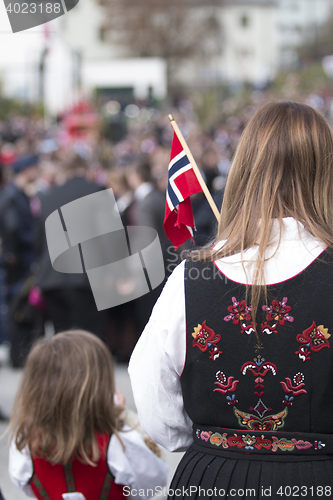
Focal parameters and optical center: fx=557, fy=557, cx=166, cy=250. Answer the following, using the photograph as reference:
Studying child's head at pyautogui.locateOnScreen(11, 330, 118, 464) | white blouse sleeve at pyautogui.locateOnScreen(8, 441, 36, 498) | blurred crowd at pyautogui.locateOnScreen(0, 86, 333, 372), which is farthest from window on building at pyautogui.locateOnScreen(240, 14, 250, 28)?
white blouse sleeve at pyautogui.locateOnScreen(8, 441, 36, 498)

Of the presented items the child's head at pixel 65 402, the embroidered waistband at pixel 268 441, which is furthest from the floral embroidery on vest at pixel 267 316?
the child's head at pixel 65 402

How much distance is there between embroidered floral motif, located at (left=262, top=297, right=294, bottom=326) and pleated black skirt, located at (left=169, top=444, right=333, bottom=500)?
1.20ft

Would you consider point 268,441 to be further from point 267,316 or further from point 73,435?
point 73,435

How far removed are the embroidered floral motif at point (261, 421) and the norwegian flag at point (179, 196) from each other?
0.75 meters

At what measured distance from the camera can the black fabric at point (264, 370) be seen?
1.40 metres

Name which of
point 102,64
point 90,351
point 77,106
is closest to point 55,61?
point 77,106

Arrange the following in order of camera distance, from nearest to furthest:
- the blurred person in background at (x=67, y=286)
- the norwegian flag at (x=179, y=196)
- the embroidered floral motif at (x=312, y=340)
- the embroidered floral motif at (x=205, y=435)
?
1. the embroidered floral motif at (x=312, y=340)
2. the embroidered floral motif at (x=205, y=435)
3. the norwegian flag at (x=179, y=196)
4. the blurred person in background at (x=67, y=286)

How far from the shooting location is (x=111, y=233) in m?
4.67

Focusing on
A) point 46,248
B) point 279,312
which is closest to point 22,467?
point 279,312

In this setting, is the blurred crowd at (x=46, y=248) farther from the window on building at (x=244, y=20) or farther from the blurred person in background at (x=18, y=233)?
the window on building at (x=244, y=20)

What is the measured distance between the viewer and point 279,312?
55.4 inches

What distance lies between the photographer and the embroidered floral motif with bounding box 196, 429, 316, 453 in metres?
1.44

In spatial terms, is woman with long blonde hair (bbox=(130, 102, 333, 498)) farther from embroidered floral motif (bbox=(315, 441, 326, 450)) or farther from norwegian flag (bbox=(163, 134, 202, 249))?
norwegian flag (bbox=(163, 134, 202, 249))

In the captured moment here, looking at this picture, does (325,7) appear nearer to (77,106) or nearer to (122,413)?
(77,106)
